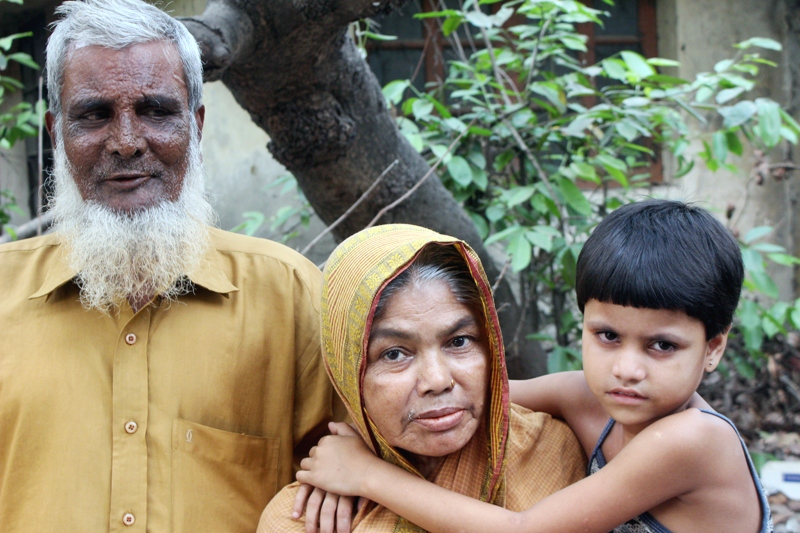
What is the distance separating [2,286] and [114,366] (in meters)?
0.43

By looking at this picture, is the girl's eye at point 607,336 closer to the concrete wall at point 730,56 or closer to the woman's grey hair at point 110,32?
the woman's grey hair at point 110,32

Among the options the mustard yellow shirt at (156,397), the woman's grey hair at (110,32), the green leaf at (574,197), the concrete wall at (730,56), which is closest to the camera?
the mustard yellow shirt at (156,397)

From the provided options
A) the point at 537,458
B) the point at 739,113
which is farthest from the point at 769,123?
the point at 537,458

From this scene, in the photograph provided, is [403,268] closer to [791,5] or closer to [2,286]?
[2,286]

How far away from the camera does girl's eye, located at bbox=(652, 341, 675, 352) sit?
1711 millimetres

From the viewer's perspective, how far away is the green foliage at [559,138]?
3.34m

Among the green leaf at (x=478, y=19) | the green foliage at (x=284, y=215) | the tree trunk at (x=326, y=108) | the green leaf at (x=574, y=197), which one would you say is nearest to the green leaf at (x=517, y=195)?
the green leaf at (x=574, y=197)

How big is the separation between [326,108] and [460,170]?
85 cm

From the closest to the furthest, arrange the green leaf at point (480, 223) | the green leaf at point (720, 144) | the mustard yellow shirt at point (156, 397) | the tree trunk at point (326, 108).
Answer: the mustard yellow shirt at point (156, 397) < the tree trunk at point (326, 108) < the green leaf at point (720, 144) < the green leaf at point (480, 223)

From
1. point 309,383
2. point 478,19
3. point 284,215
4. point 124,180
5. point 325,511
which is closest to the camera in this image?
point 325,511

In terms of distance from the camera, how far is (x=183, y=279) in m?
2.06

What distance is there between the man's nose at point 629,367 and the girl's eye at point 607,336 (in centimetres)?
5

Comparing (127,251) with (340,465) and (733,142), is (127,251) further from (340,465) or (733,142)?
(733,142)

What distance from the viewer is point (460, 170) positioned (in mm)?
3691
